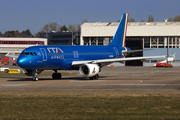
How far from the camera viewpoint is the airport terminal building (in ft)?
353

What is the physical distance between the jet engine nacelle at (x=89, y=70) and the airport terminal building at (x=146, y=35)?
71417 millimetres

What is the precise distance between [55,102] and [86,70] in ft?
67.8

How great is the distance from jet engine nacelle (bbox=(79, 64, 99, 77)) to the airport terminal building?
7142cm

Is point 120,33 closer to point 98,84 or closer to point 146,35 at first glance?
point 98,84

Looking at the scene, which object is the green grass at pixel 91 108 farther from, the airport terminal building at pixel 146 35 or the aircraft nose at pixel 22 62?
the airport terminal building at pixel 146 35

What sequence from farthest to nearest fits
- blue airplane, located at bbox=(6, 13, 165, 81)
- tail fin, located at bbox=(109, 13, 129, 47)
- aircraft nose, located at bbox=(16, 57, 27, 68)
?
tail fin, located at bbox=(109, 13, 129, 47), blue airplane, located at bbox=(6, 13, 165, 81), aircraft nose, located at bbox=(16, 57, 27, 68)

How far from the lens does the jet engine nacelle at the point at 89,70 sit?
37553 millimetres

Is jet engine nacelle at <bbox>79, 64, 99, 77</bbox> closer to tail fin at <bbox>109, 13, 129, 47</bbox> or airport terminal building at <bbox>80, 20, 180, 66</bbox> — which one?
tail fin at <bbox>109, 13, 129, 47</bbox>

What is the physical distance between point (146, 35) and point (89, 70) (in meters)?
75.1

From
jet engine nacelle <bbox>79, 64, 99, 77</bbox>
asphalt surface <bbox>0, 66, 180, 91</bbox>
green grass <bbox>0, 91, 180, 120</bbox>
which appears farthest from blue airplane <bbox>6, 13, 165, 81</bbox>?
green grass <bbox>0, 91, 180, 120</bbox>

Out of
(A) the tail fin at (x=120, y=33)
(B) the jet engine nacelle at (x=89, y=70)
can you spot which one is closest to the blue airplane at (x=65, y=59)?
(B) the jet engine nacelle at (x=89, y=70)

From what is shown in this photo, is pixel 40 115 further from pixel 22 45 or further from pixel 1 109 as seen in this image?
pixel 22 45

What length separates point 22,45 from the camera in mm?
144625

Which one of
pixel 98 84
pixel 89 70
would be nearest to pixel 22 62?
pixel 89 70
